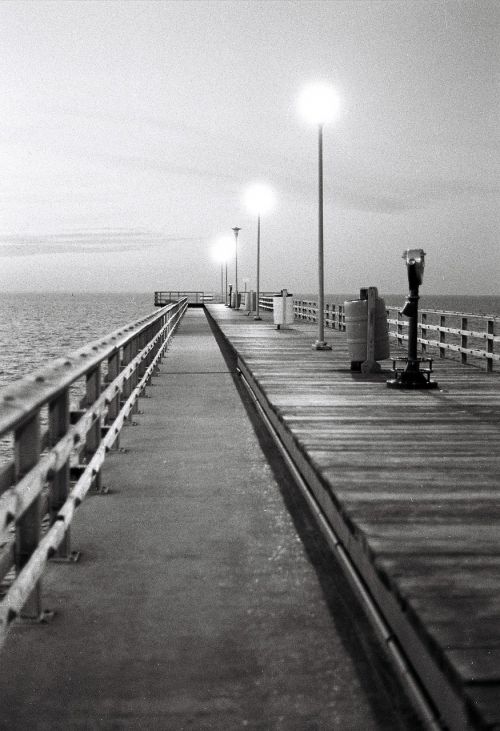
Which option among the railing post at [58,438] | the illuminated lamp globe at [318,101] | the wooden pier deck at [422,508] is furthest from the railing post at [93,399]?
the illuminated lamp globe at [318,101]

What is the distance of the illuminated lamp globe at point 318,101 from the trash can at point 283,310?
10.7 metres

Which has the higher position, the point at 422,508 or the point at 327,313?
the point at 327,313

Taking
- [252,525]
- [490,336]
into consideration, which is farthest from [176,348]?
[252,525]

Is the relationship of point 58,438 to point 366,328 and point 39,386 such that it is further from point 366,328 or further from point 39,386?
point 366,328

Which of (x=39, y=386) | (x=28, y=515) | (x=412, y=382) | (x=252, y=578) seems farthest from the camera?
(x=412, y=382)

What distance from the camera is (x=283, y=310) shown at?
89.2 ft

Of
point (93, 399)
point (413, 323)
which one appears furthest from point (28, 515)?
point (413, 323)

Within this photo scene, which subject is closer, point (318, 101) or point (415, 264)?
point (415, 264)

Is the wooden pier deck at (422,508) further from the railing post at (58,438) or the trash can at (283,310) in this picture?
the trash can at (283,310)

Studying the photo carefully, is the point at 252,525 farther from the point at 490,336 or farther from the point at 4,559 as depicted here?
the point at 490,336

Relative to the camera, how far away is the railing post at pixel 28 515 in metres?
3.46

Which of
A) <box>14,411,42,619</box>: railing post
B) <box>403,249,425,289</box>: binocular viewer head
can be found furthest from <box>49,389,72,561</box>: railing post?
<box>403,249,425,289</box>: binocular viewer head

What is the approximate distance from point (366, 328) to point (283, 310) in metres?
14.7

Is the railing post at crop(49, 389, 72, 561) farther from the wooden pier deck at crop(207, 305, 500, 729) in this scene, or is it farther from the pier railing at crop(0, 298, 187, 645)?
the wooden pier deck at crop(207, 305, 500, 729)
